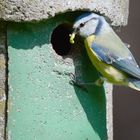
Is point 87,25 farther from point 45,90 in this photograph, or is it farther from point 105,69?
point 45,90

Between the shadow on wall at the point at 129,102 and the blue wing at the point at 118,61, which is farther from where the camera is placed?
the shadow on wall at the point at 129,102

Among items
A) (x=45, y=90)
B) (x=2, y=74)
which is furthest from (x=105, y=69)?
(x=2, y=74)

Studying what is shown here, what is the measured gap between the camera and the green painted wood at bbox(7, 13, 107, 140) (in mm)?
3336

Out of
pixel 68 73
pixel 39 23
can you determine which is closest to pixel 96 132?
pixel 68 73

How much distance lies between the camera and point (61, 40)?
12.2 feet

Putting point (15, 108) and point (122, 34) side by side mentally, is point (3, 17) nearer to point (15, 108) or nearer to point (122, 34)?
→ point (15, 108)

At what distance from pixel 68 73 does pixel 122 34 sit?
97.4 inches

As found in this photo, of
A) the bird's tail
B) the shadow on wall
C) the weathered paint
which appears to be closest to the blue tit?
the bird's tail

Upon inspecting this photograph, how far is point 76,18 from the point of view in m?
3.52

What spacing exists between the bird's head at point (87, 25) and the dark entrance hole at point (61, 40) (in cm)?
8

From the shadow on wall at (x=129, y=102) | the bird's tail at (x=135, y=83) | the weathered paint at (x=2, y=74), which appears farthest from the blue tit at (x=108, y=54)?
the shadow on wall at (x=129, y=102)

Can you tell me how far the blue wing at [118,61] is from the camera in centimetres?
360

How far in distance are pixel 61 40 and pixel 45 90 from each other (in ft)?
1.17

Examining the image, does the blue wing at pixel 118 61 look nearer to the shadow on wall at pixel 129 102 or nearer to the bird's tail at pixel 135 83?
the bird's tail at pixel 135 83
